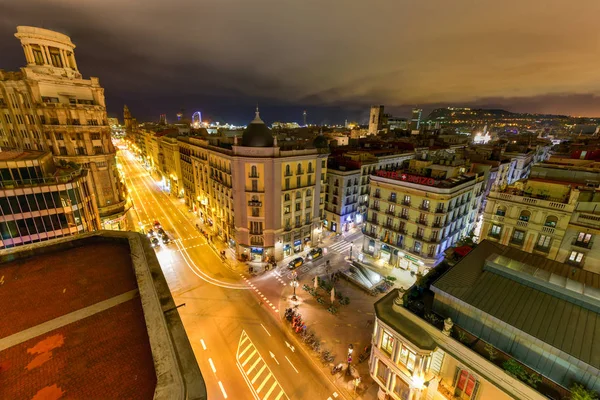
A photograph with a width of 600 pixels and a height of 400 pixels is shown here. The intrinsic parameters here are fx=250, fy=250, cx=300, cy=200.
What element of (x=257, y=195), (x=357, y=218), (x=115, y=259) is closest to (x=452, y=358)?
(x=115, y=259)

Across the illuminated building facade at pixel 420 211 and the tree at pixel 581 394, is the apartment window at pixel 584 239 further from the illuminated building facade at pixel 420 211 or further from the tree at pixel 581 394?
the tree at pixel 581 394

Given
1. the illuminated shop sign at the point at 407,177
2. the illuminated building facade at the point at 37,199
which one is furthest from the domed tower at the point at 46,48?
the illuminated shop sign at the point at 407,177

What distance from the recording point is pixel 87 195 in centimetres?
4072

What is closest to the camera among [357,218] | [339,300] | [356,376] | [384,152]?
[356,376]

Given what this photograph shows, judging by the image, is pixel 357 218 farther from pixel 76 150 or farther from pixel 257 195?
pixel 76 150

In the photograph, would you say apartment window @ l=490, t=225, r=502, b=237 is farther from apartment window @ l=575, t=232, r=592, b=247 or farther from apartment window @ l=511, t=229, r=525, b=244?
apartment window @ l=575, t=232, r=592, b=247

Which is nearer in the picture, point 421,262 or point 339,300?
point 339,300

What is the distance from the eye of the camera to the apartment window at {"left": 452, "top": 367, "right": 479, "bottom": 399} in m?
18.4

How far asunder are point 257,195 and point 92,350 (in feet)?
117

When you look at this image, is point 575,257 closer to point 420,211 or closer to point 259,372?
point 420,211

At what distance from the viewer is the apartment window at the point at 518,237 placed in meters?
34.2

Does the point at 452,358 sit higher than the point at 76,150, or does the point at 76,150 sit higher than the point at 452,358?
the point at 76,150

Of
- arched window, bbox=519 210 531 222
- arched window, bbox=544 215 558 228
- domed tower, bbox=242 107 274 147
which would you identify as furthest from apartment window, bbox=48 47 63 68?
arched window, bbox=544 215 558 228

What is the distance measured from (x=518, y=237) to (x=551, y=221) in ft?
13.4
